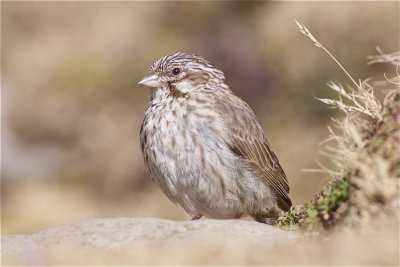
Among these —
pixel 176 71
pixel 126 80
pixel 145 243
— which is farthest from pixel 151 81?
pixel 126 80

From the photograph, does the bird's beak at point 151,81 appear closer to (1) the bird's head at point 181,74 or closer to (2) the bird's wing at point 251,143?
(1) the bird's head at point 181,74

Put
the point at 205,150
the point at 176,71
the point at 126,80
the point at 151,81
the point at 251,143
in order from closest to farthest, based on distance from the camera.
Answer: the point at 205,150 < the point at 251,143 < the point at 151,81 < the point at 176,71 < the point at 126,80

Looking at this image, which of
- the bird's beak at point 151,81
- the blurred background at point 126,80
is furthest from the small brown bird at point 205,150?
the blurred background at point 126,80

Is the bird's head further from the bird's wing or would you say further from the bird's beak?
the bird's wing

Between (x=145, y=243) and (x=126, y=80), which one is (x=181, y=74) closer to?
(x=145, y=243)

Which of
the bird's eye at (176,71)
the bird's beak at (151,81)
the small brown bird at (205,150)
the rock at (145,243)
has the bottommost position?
the rock at (145,243)

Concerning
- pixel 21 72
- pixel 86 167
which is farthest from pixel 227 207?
pixel 21 72
